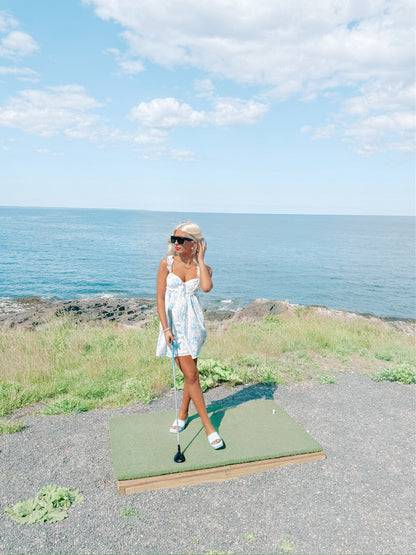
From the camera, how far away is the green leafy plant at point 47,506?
408 cm

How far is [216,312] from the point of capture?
25.2 meters

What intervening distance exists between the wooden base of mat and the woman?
366mm

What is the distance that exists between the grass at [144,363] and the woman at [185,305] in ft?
6.30

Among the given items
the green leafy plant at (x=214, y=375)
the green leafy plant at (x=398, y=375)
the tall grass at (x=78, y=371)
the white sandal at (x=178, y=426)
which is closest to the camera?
the white sandal at (x=178, y=426)

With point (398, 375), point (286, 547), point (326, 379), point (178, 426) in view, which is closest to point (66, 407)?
point (178, 426)

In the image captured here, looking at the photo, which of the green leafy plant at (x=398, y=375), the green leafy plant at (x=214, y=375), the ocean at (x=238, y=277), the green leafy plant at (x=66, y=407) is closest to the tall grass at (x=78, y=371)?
the green leafy plant at (x=66, y=407)

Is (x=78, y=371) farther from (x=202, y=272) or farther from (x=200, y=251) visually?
(x=200, y=251)

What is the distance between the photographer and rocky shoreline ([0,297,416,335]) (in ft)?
66.4

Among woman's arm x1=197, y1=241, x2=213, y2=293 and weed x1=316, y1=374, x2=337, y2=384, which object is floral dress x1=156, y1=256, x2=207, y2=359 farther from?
weed x1=316, y1=374, x2=337, y2=384

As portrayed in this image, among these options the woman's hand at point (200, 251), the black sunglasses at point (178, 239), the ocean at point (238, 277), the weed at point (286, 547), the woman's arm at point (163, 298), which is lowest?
the ocean at point (238, 277)

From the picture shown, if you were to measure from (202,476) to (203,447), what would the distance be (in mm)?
453

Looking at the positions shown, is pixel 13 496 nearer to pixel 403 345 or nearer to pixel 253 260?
pixel 403 345

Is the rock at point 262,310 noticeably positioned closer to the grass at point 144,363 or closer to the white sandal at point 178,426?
the grass at point 144,363

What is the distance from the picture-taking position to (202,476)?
4.73 m
